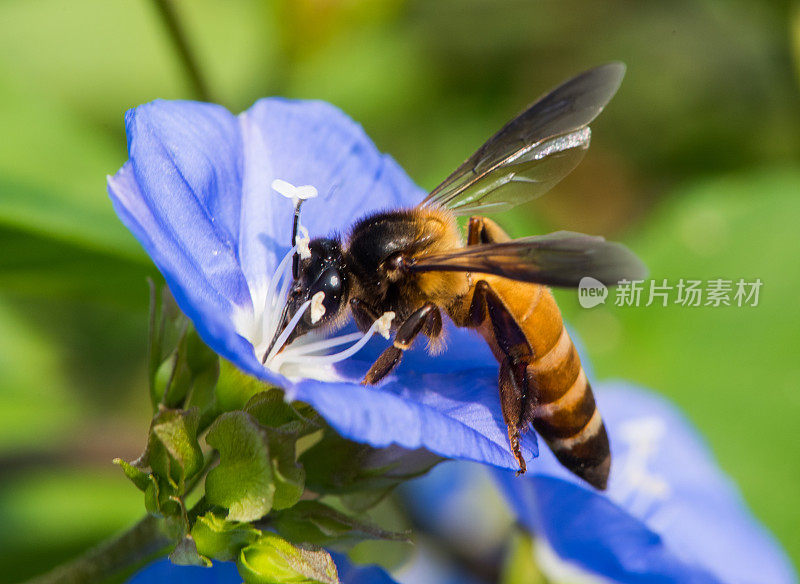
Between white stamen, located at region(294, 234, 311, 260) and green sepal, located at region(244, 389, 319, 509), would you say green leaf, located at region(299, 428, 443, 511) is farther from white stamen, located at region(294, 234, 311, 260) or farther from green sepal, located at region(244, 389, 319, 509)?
white stamen, located at region(294, 234, 311, 260)

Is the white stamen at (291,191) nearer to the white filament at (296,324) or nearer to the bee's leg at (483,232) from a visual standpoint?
the white filament at (296,324)

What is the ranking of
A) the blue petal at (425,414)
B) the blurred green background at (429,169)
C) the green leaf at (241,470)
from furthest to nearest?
the blurred green background at (429,169)
the green leaf at (241,470)
the blue petal at (425,414)

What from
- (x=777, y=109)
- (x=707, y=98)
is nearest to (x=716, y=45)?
(x=707, y=98)

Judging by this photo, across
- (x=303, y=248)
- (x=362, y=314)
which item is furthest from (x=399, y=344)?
(x=303, y=248)

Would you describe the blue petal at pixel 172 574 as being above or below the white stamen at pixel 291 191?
below

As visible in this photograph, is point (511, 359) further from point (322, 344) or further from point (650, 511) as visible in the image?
point (650, 511)

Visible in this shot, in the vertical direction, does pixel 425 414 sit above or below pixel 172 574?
above
